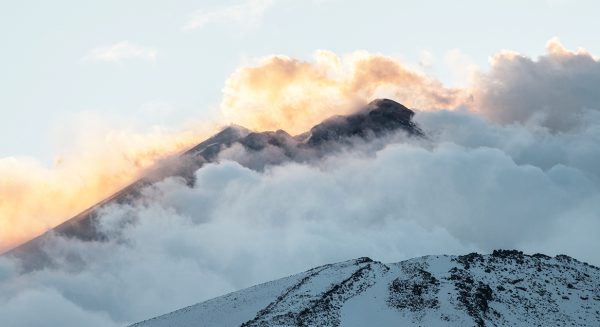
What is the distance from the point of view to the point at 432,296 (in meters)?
98.2

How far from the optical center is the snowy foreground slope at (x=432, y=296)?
94.1 m

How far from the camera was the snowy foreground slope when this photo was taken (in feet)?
309

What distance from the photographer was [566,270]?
4163 inches

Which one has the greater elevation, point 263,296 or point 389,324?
point 263,296

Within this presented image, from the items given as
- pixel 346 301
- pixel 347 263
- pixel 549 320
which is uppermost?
pixel 347 263

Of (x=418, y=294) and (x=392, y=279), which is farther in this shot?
(x=392, y=279)

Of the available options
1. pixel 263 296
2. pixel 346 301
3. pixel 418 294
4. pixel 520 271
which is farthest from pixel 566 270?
pixel 263 296

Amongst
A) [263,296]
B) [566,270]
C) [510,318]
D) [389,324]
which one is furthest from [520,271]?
[263,296]

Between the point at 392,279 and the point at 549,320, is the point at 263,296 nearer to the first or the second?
the point at 392,279

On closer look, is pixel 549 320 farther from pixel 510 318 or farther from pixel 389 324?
pixel 389 324

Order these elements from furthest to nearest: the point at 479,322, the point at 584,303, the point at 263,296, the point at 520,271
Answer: the point at 263,296 < the point at 520,271 < the point at 584,303 < the point at 479,322

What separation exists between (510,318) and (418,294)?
1058cm

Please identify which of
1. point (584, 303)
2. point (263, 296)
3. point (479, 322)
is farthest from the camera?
point (263, 296)

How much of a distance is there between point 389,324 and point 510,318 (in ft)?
40.0
